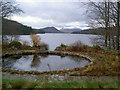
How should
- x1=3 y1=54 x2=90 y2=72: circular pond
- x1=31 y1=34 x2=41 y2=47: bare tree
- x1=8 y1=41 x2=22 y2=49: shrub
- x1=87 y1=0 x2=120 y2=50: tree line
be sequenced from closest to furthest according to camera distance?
1. x1=3 y1=54 x2=90 y2=72: circular pond
2. x1=87 y1=0 x2=120 y2=50: tree line
3. x1=8 y1=41 x2=22 y2=49: shrub
4. x1=31 y1=34 x2=41 y2=47: bare tree

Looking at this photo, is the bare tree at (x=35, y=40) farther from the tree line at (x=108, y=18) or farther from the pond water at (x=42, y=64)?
the tree line at (x=108, y=18)

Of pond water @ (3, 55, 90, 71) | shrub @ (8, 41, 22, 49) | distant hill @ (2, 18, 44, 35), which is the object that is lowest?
pond water @ (3, 55, 90, 71)

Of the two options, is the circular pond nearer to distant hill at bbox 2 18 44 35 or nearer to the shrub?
the shrub

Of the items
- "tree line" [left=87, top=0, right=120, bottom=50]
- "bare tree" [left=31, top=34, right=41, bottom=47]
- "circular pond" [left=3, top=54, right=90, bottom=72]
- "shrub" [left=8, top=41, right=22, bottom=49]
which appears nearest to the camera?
"circular pond" [left=3, top=54, right=90, bottom=72]

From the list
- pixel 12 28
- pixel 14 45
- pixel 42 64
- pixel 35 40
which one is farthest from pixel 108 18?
pixel 12 28

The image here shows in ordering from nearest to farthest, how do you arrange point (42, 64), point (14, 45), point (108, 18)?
point (42, 64)
point (108, 18)
point (14, 45)

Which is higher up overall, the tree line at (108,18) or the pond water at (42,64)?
the tree line at (108,18)

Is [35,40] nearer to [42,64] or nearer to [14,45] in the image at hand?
[14,45]

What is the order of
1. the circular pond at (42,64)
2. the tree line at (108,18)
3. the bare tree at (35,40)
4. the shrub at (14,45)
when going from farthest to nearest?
1. the bare tree at (35,40)
2. the shrub at (14,45)
3. the tree line at (108,18)
4. the circular pond at (42,64)

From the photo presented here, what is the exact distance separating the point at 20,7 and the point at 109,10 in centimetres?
942

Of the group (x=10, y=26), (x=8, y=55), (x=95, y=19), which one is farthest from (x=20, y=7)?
(x=95, y=19)

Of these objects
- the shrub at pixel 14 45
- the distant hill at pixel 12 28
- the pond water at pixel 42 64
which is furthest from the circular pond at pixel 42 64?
the distant hill at pixel 12 28

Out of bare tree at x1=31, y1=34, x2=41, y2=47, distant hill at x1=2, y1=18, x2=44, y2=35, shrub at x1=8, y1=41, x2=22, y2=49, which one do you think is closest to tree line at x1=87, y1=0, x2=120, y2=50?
bare tree at x1=31, y1=34, x2=41, y2=47

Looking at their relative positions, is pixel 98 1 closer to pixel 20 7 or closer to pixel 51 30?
pixel 20 7
